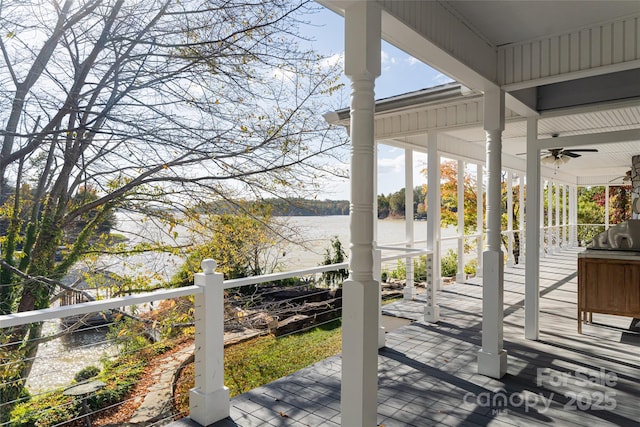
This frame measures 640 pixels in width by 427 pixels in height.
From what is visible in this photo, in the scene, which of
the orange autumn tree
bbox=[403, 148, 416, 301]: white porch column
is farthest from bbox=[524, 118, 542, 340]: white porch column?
the orange autumn tree

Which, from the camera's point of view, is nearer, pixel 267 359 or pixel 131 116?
pixel 131 116

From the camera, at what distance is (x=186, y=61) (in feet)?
19.4

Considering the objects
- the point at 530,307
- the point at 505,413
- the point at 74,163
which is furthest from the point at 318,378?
the point at 74,163

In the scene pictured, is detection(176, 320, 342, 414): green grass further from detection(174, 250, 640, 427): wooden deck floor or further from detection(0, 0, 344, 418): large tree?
detection(0, 0, 344, 418): large tree

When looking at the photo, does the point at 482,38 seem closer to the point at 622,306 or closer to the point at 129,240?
the point at 622,306

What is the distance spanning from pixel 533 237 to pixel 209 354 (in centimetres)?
377

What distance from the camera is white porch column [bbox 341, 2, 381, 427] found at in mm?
2096

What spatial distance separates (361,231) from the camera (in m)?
2.11

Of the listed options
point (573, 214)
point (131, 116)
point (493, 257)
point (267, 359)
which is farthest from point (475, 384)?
point (573, 214)

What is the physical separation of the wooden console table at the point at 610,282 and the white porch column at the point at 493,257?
6.13 ft

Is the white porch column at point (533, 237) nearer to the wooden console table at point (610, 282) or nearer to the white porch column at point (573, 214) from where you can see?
the wooden console table at point (610, 282)

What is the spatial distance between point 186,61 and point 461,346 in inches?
207

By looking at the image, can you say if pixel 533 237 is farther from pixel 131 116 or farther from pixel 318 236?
pixel 131 116

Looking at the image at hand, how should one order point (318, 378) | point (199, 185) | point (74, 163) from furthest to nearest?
1. point (199, 185)
2. point (74, 163)
3. point (318, 378)
